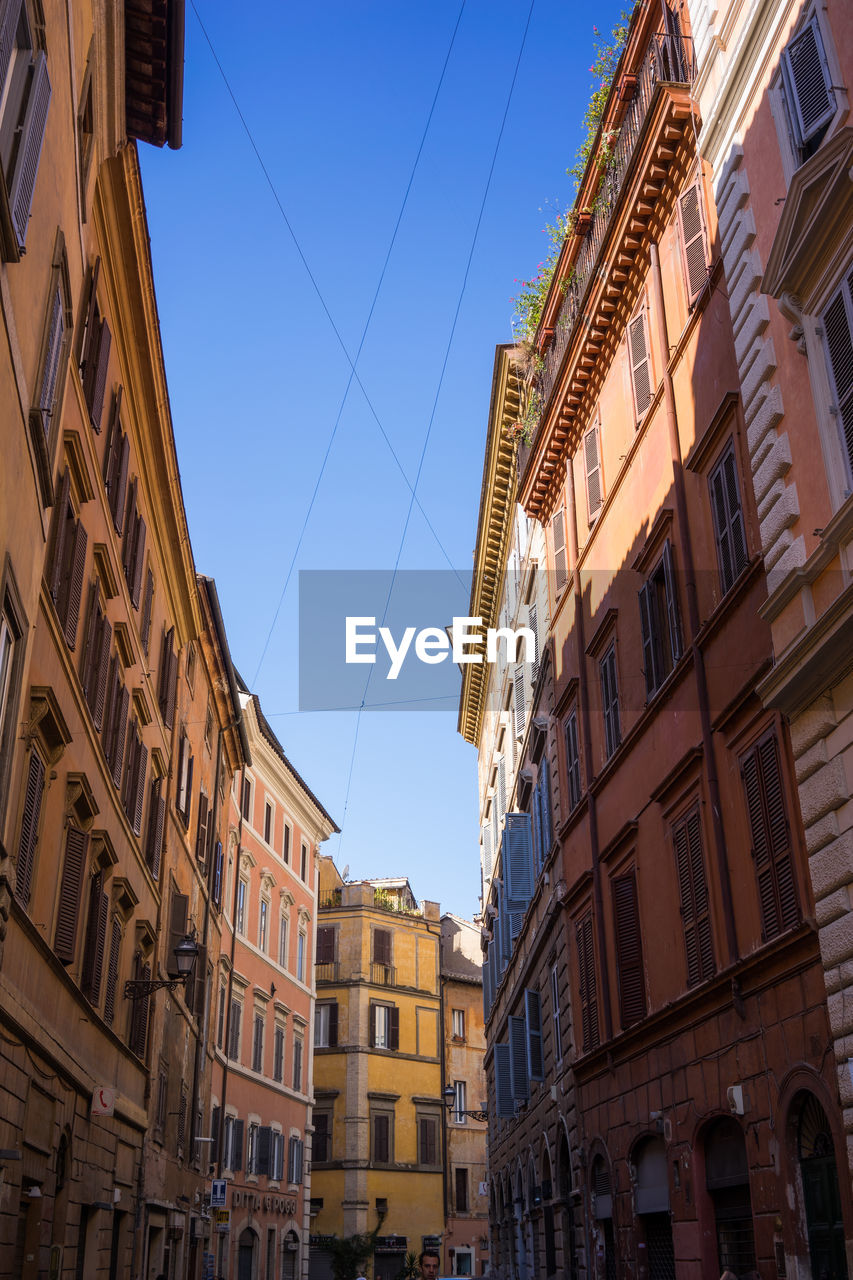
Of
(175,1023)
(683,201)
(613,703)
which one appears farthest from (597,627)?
(175,1023)

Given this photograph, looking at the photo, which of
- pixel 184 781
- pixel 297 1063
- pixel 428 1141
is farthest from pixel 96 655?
pixel 428 1141

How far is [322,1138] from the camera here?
51.5 metres

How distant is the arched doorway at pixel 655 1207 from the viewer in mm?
14253

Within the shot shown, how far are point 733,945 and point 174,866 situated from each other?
1465 centimetres

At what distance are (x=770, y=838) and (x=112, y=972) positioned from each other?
33.9ft

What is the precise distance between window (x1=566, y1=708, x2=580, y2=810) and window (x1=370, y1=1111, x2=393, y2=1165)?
118 feet

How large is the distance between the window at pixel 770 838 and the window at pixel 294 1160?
105 ft

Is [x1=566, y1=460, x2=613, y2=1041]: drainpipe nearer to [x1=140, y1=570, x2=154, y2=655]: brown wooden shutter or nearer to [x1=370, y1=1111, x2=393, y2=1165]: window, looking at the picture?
[x1=140, y1=570, x2=154, y2=655]: brown wooden shutter

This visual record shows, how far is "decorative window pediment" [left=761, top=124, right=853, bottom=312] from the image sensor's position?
32.6ft

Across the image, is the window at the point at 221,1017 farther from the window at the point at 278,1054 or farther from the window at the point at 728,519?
the window at the point at 728,519

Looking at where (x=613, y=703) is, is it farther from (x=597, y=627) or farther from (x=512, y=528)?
(x=512, y=528)

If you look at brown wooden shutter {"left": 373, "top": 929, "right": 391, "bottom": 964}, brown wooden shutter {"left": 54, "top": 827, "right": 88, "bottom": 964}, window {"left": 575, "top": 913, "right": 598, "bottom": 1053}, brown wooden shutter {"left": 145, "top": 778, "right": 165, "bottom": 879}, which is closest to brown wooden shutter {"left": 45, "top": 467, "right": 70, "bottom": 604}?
brown wooden shutter {"left": 54, "top": 827, "right": 88, "bottom": 964}

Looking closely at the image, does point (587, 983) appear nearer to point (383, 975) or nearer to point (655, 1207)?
point (655, 1207)

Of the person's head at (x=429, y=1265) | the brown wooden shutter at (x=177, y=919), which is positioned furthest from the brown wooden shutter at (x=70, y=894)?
the brown wooden shutter at (x=177, y=919)
